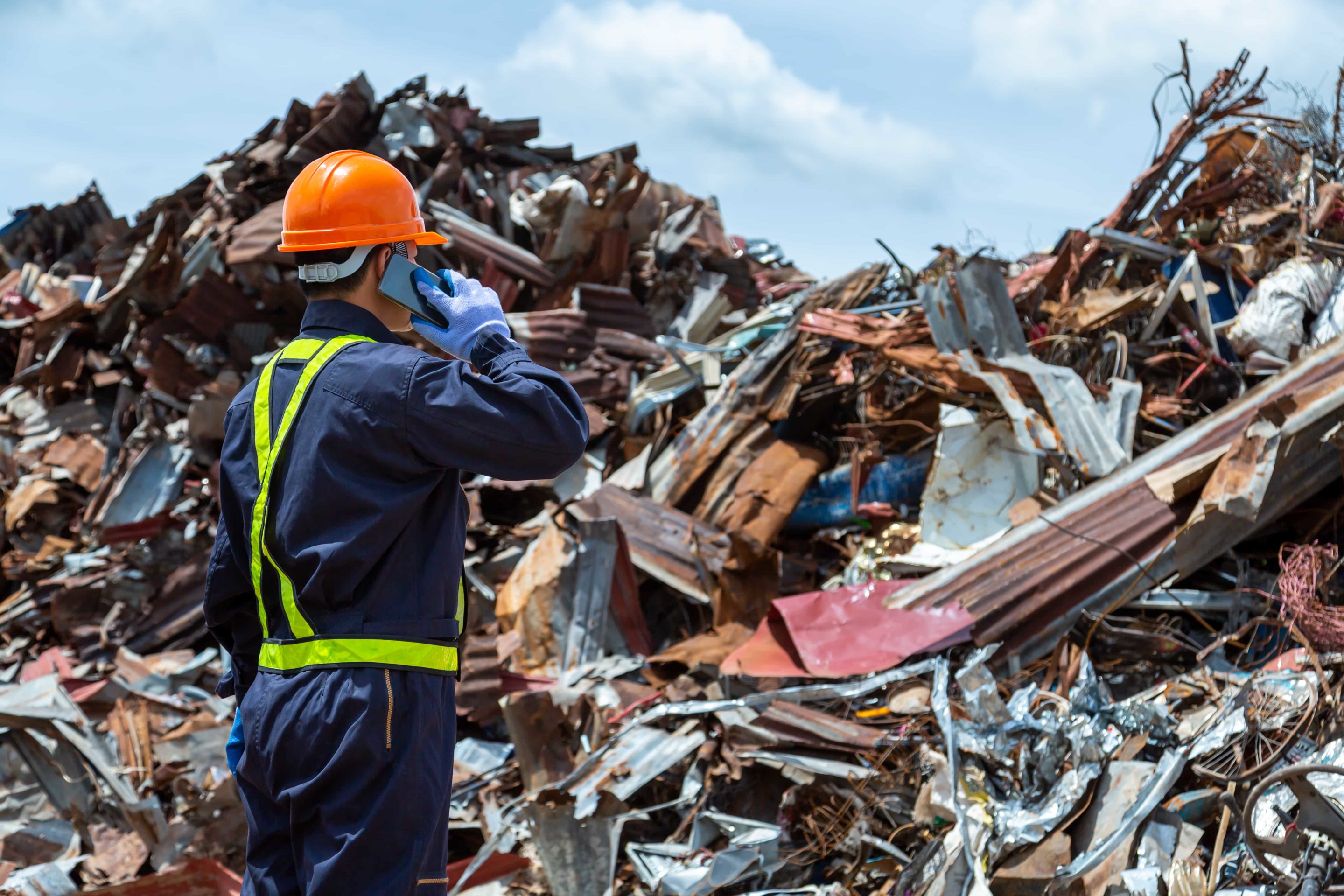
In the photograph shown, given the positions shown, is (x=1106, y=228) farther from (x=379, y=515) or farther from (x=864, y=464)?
(x=379, y=515)

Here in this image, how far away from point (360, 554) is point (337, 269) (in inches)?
25.1

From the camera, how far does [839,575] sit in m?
5.45

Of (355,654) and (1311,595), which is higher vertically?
(355,654)

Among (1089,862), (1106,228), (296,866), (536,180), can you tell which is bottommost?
(1089,862)

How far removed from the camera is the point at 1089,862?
324 centimetres

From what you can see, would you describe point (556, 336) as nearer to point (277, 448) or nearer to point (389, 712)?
point (277, 448)

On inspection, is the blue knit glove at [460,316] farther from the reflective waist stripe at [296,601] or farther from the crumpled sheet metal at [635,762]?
the crumpled sheet metal at [635,762]

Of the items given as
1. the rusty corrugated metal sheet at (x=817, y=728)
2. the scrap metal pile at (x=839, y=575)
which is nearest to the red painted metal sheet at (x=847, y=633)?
the scrap metal pile at (x=839, y=575)

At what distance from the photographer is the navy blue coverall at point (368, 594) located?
1996 millimetres

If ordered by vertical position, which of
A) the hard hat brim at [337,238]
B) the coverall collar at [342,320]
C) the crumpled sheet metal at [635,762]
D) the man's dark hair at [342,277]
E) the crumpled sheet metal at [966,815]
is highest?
the hard hat brim at [337,238]

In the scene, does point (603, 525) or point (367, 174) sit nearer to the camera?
point (367, 174)

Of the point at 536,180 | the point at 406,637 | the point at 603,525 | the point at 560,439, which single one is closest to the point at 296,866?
the point at 406,637

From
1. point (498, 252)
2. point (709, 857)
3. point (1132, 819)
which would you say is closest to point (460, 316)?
point (709, 857)

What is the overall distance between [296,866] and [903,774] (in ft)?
7.46
